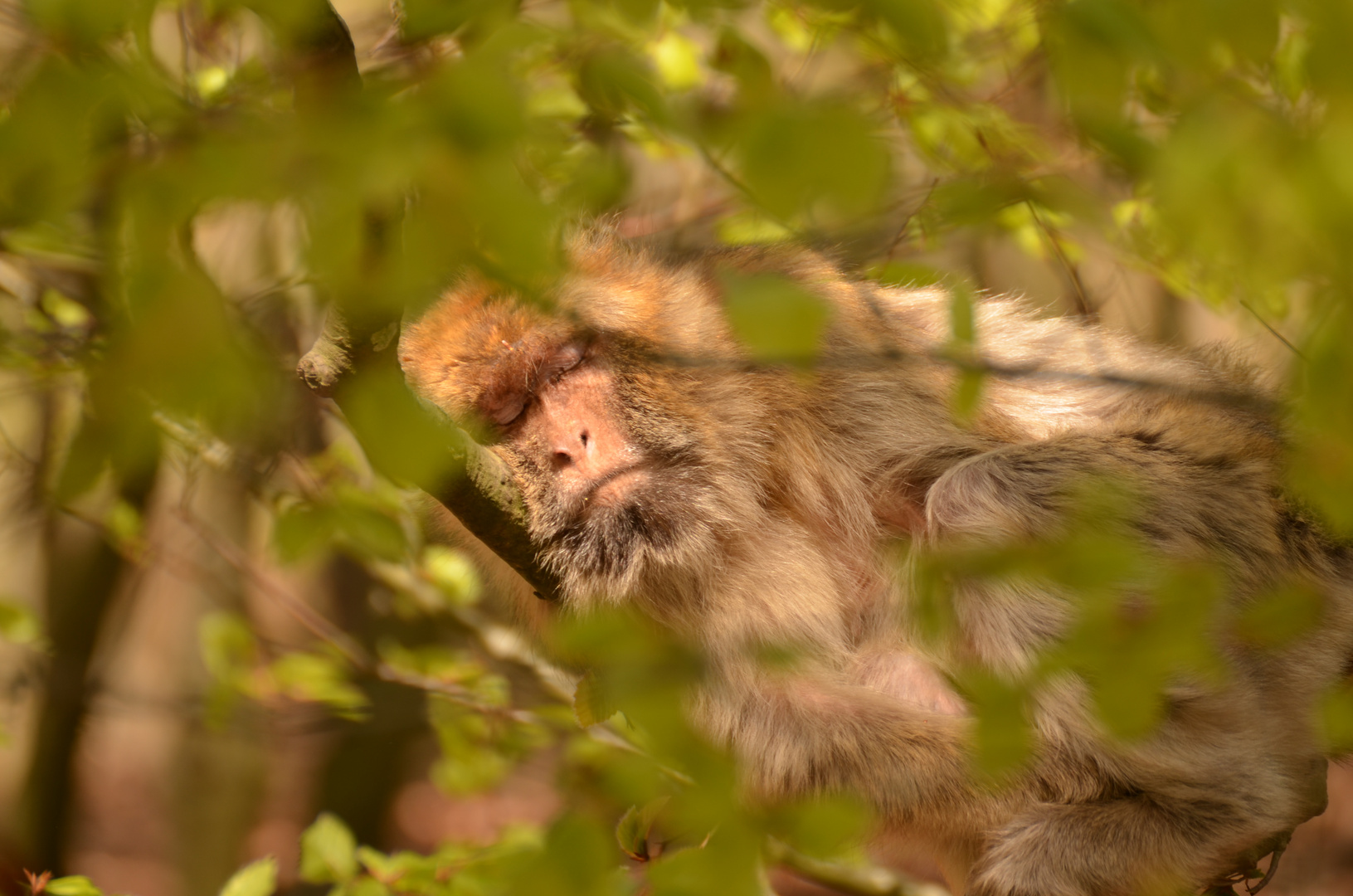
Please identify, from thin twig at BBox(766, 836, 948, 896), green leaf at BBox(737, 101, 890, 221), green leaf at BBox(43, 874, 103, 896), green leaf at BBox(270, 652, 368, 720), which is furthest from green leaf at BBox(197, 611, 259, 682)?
green leaf at BBox(737, 101, 890, 221)

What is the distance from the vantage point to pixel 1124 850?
7.15ft

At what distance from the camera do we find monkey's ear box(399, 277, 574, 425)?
2.39 meters

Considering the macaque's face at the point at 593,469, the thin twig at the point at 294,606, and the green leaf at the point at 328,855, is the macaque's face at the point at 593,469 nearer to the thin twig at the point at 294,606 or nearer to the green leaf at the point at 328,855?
the green leaf at the point at 328,855

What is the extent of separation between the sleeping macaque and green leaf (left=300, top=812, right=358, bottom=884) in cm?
84

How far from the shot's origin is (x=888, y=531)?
2.65m

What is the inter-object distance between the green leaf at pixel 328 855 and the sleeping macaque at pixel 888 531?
0.84 meters

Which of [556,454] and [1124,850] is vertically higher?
[556,454]

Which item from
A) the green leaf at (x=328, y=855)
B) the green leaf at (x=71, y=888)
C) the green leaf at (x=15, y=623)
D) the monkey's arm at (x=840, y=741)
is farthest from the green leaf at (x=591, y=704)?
the green leaf at (x=15, y=623)

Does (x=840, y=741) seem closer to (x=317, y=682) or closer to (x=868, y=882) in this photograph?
(x=868, y=882)

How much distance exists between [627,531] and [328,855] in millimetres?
1031

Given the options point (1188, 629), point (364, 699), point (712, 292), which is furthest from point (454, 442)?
point (364, 699)

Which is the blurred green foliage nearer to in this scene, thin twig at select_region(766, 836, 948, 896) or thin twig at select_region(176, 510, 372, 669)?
thin twig at select_region(766, 836, 948, 896)

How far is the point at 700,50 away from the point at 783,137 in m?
2.94

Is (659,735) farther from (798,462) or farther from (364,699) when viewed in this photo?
(364,699)
